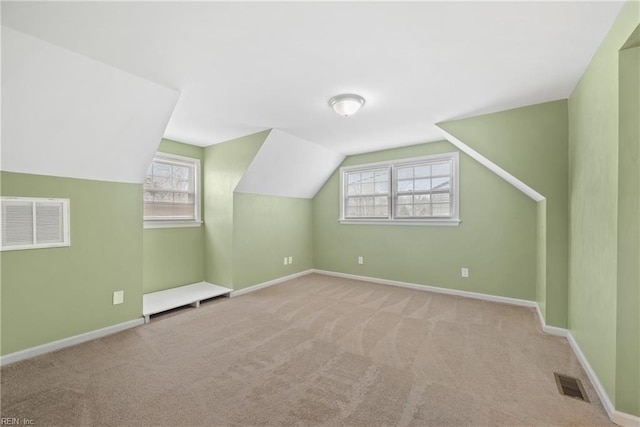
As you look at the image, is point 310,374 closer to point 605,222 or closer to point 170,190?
point 605,222

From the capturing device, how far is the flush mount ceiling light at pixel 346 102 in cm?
254

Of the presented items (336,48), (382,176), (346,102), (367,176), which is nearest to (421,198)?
(382,176)

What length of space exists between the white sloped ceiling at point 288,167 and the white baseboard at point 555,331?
1.87m

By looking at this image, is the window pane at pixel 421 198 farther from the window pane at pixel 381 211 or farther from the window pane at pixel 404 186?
Result: the window pane at pixel 381 211

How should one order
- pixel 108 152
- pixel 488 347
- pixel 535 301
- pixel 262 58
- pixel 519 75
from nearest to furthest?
pixel 262 58 → pixel 519 75 → pixel 488 347 → pixel 108 152 → pixel 535 301

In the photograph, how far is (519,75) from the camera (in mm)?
2178

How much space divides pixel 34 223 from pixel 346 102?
3.03m

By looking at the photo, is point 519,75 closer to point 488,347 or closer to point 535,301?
point 488,347

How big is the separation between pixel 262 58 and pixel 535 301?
165 inches

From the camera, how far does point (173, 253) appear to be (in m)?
3.94

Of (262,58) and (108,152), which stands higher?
(262,58)

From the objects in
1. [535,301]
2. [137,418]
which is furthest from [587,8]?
[137,418]

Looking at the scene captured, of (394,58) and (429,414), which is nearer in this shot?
(429,414)

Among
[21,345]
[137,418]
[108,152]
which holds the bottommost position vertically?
[137,418]
